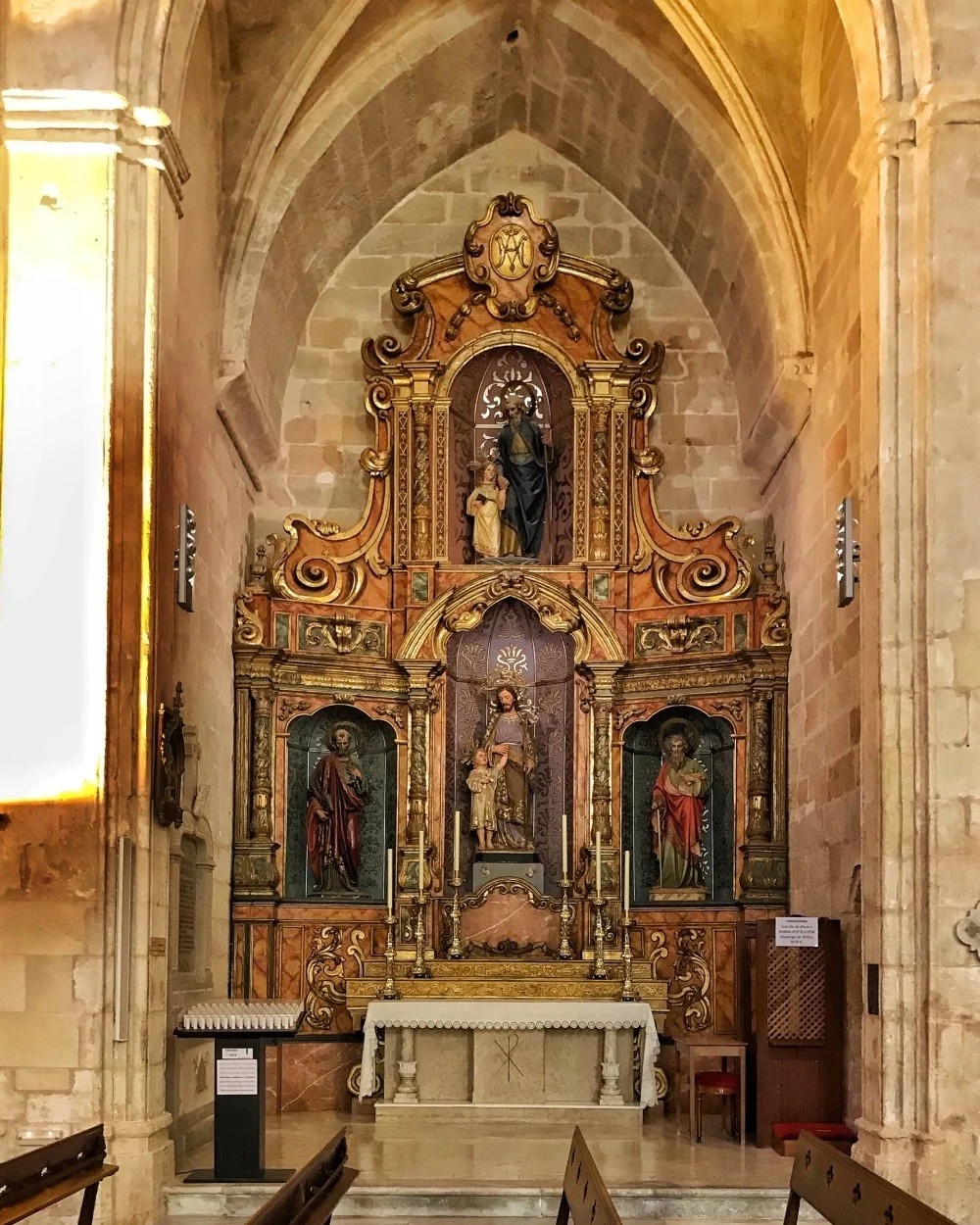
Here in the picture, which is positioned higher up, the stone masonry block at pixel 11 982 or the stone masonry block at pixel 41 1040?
the stone masonry block at pixel 11 982

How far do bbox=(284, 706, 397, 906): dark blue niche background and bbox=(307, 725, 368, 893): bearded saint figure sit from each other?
71 mm

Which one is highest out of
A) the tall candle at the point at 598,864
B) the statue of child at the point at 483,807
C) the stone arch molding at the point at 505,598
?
the stone arch molding at the point at 505,598

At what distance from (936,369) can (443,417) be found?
5.90 metres

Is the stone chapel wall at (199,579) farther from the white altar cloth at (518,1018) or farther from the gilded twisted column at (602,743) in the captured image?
the gilded twisted column at (602,743)

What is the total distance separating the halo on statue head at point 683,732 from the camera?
45.8 feet

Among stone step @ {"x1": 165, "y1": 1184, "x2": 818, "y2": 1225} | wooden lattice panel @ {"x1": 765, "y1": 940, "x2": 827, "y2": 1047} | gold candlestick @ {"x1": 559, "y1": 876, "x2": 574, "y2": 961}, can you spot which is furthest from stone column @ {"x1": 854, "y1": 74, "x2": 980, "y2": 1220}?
gold candlestick @ {"x1": 559, "y1": 876, "x2": 574, "y2": 961}

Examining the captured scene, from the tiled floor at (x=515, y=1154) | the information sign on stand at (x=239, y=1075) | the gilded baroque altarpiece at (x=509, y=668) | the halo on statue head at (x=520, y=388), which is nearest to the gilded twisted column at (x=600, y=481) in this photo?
the gilded baroque altarpiece at (x=509, y=668)

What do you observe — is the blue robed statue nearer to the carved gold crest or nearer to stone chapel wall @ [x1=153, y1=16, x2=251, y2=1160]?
the carved gold crest

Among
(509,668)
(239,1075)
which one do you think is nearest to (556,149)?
(509,668)

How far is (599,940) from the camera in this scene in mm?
13039

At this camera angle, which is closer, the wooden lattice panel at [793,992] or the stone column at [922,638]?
the stone column at [922,638]

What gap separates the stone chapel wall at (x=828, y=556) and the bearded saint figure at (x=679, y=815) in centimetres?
91

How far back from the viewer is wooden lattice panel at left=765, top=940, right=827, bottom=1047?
10.9 meters

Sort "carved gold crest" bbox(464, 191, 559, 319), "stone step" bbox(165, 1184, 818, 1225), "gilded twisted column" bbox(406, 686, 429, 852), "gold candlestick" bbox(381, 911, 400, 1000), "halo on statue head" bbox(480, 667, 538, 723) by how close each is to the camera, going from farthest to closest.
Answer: "carved gold crest" bbox(464, 191, 559, 319), "halo on statue head" bbox(480, 667, 538, 723), "gilded twisted column" bbox(406, 686, 429, 852), "gold candlestick" bbox(381, 911, 400, 1000), "stone step" bbox(165, 1184, 818, 1225)
